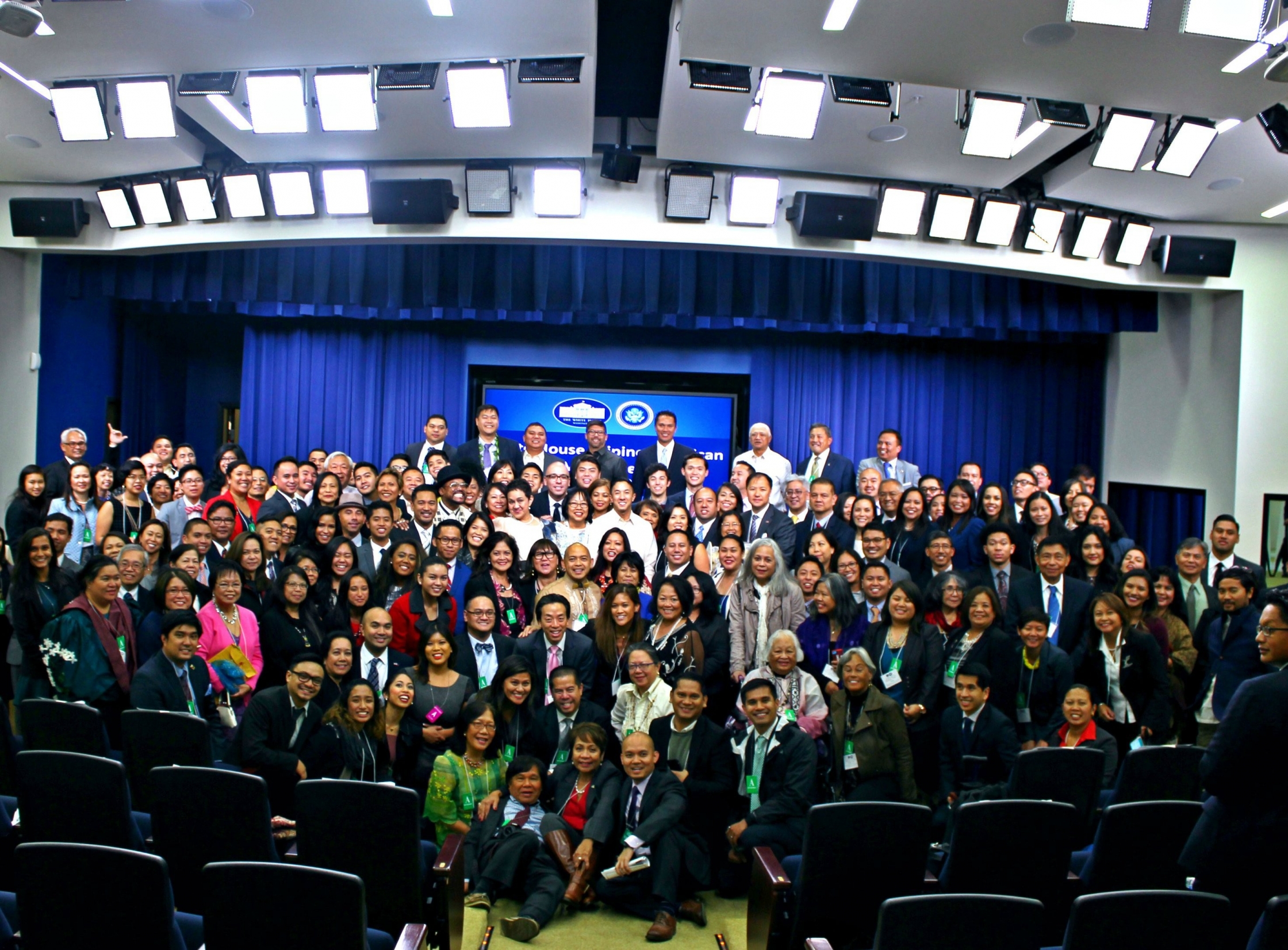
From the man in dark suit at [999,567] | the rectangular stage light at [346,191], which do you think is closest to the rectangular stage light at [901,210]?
the man in dark suit at [999,567]

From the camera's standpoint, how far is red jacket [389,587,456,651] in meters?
4.87

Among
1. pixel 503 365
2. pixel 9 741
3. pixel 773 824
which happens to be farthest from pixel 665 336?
pixel 9 741

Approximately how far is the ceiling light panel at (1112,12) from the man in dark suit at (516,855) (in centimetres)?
367

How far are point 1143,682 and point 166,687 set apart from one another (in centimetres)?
437

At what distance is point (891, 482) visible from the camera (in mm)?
6477

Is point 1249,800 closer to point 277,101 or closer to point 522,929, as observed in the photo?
point 522,929

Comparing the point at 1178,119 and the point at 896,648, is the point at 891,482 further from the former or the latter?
the point at 1178,119

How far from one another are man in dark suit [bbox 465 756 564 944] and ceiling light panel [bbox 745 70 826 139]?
145 inches

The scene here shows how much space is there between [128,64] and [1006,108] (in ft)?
15.8

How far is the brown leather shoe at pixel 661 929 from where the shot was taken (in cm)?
361

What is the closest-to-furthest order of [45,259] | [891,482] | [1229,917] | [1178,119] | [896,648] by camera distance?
[1229,917] → [896,648] → [1178,119] → [891,482] → [45,259]

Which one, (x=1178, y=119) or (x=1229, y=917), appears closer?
(x=1229, y=917)

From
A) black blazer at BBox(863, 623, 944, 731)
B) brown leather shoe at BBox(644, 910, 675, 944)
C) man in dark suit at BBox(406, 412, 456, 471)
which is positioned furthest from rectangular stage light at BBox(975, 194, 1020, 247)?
brown leather shoe at BBox(644, 910, 675, 944)

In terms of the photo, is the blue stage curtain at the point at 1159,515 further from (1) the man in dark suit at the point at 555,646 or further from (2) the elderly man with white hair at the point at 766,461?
(1) the man in dark suit at the point at 555,646
